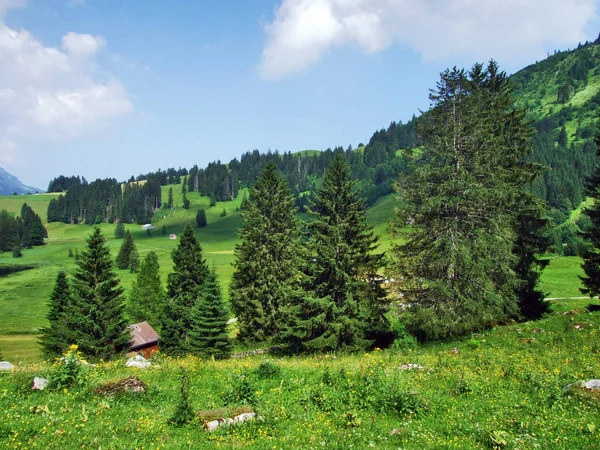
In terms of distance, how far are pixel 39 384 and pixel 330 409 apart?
8723 millimetres

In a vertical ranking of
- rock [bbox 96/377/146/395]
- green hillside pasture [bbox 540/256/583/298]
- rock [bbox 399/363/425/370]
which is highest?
rock [bbox 96/377/146/395]

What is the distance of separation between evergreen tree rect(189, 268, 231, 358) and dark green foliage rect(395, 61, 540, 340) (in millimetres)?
17515

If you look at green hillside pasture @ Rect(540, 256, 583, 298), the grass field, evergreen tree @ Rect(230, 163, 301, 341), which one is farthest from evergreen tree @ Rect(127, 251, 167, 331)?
green hillside pasture @ Rect(540, 256, 583, 298)

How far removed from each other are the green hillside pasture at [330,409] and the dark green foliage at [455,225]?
6.69 m

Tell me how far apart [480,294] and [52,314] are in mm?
44088

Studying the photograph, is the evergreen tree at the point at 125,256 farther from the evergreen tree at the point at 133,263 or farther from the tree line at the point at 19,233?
the tree line at the point at 19,233

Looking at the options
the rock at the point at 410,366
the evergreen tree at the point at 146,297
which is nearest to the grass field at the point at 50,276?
the rock at the point at 410,366

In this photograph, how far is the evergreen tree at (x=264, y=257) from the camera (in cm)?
3753

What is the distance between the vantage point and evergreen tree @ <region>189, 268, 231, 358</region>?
32750 millimetres

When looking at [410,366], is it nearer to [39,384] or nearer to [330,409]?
[330,409]

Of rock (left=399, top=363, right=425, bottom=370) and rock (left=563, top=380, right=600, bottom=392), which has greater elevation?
rock (left=563, top=380, right=600, bottom=392)

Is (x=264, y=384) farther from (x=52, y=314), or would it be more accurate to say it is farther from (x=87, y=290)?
(x=52, y=314)

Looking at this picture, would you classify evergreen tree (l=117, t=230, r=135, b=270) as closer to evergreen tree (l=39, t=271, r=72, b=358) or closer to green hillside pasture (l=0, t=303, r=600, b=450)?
evergreen tree (l=39, t=271, r=72, b=358)

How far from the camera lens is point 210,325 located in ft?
108
